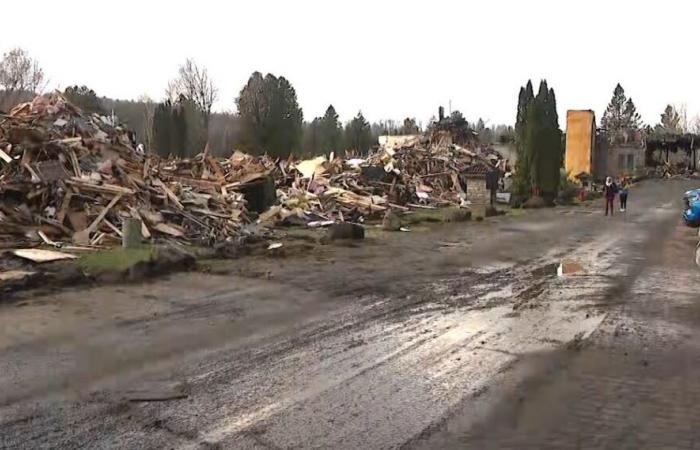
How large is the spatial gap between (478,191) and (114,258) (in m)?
26.2

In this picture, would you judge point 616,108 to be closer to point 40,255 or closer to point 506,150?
point 506,150

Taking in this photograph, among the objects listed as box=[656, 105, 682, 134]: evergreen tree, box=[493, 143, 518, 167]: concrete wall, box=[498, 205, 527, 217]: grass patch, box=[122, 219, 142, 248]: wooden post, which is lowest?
box=[498, 205, 527, 217]: grass patch

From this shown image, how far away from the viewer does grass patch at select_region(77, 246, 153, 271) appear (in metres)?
11.6

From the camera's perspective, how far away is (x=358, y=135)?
64875 millimetres

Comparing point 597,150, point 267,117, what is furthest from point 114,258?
point 597,150

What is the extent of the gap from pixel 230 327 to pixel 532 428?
13.9 ft

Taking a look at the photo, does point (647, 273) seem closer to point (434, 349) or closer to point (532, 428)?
point (434, 349)

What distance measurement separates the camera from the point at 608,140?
7444 cm

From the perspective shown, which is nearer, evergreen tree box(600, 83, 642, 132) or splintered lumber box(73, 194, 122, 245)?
splintered lumber box(73, 194, 122, 245)

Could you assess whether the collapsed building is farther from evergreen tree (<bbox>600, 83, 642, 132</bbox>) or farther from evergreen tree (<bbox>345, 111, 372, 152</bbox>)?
evergreen tree (<bbox>600, 83, 642, 132</bbox>)

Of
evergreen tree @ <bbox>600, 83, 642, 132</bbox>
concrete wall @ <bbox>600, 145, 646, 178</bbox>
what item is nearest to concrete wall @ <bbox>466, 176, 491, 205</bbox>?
concrete wall @ <bbox>600, 145, 646, 178</bbox>

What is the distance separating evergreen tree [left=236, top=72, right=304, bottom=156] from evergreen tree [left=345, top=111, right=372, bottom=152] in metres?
11.5

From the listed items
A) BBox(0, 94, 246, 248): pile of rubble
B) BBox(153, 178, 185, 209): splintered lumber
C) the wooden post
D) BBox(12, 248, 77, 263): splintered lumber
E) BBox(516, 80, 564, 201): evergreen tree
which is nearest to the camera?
BBox(12, 248, 77, 263): splintered lumber

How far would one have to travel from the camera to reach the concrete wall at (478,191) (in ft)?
117
